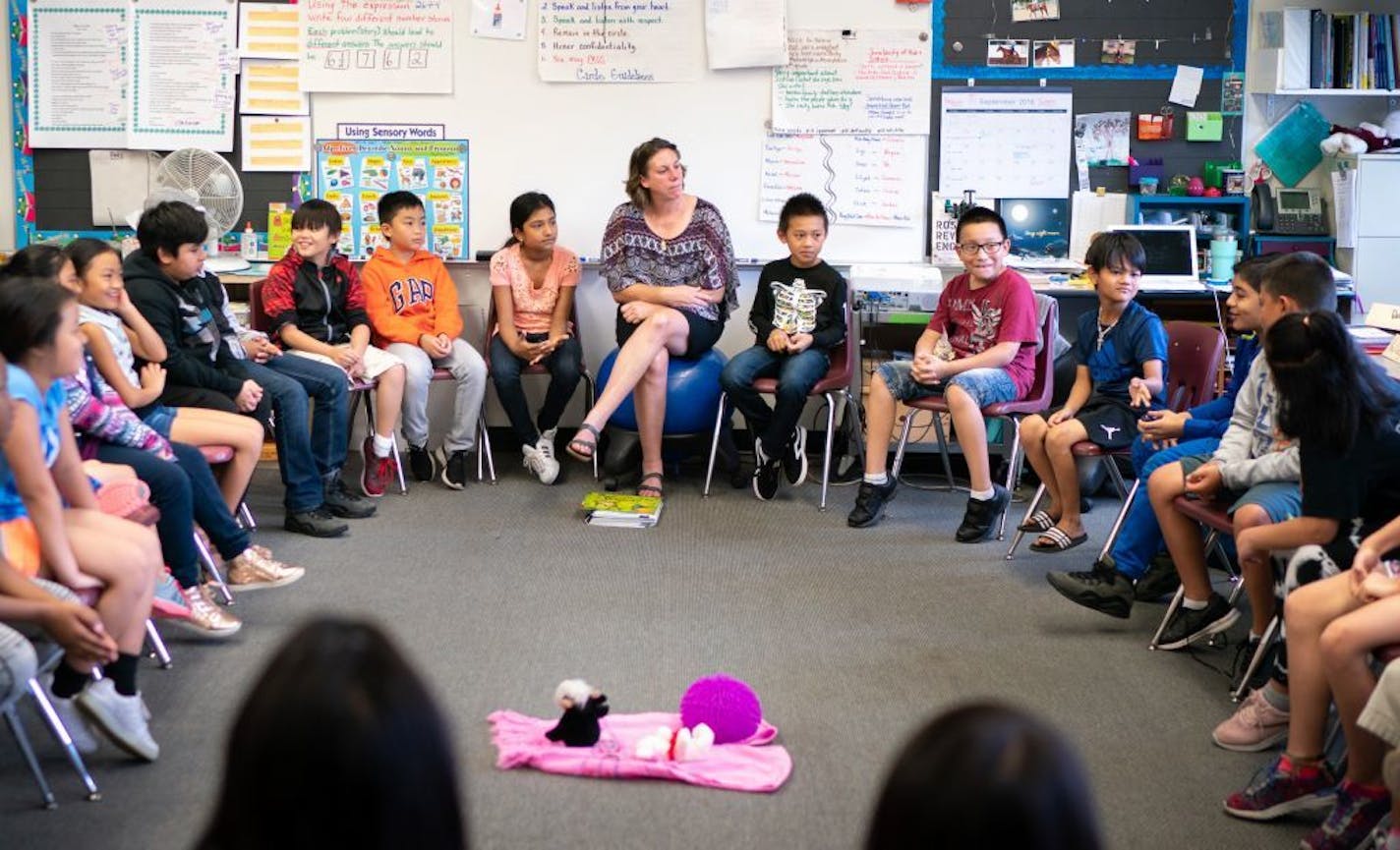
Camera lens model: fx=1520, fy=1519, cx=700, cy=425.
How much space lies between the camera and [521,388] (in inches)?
244

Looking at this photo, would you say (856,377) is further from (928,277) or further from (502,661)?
(502,661)

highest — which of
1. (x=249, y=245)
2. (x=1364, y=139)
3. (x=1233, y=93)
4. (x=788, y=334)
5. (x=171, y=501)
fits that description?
(x=1233, y=93)

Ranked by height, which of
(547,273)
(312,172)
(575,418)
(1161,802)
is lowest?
(1161,802)

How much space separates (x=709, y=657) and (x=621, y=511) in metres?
1.58

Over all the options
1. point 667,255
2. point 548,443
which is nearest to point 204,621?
point 548,443

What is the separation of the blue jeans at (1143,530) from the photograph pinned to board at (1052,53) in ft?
8.82

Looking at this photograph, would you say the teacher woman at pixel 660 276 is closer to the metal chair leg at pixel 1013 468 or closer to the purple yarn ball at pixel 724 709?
the metal chair leg at pixel 1013 468

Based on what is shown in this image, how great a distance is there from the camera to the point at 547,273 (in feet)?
20.5

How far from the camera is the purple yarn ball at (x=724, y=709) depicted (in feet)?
10.8

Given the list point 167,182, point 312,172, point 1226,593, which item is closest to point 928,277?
point 1226,593

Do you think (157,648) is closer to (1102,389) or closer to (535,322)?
(535,322)

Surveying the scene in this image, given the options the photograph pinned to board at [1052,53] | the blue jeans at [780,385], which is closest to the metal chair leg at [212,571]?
the blue jeans at [780,385]

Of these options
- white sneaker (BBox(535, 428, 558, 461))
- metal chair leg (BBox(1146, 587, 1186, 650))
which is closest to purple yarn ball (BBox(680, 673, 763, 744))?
metal chair leg (BBox(1146, 587, 1186, 650))

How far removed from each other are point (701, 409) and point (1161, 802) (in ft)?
10.4
